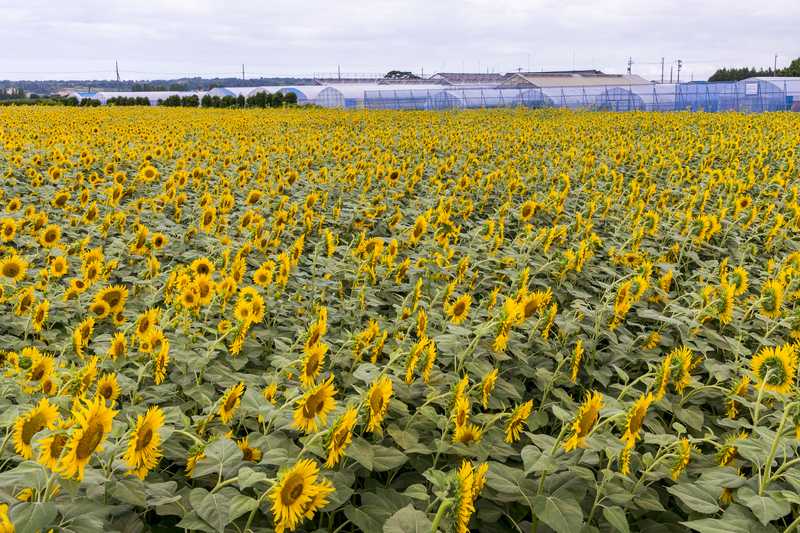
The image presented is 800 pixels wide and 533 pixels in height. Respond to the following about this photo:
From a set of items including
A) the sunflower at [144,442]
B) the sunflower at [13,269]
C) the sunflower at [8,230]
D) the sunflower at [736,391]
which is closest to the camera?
the sunflower at [144,442]

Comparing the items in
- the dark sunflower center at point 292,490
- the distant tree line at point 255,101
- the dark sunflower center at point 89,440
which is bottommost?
the dark sunflower center at point 292,490

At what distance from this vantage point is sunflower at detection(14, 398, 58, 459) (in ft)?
5.01

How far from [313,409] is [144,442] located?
15.9 inches

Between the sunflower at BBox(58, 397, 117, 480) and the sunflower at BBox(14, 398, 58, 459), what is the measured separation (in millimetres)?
208

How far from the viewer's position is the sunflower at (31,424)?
1528 millimetres

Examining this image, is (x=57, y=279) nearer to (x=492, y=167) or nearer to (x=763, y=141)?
(x=492, y=167)

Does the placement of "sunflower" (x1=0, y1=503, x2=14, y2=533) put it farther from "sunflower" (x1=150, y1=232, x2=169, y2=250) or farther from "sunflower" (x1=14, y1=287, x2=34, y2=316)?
"sunflower" (x1=150, y1=232, x2=169, y2=250)

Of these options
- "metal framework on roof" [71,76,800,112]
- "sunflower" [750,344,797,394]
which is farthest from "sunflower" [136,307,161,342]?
"metal framework on roof" [71,76,800,112]

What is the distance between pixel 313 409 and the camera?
5.51ft

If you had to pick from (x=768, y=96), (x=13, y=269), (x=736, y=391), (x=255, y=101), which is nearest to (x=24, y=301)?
(x=13, y=269)

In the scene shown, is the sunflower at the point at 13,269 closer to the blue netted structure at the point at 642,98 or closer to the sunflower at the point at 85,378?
the sunflower at the point at 85,378

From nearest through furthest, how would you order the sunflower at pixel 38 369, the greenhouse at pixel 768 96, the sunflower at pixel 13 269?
the sunflower at pixel 38 369, the sunflower at pixel 13 269, the greenhouse at pixel 768 96

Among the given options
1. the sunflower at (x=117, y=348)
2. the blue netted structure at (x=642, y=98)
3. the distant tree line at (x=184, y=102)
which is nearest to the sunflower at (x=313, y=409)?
the sunflower at (x=117, y=348)

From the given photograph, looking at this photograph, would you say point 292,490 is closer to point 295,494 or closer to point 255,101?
point 295,494
